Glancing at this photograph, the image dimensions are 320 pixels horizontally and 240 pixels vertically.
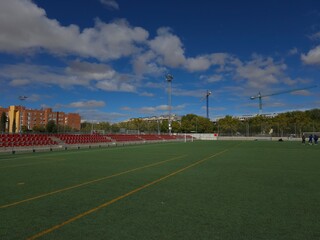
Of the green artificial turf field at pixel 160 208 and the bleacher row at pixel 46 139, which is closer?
the green artificial turf field at pixel 160 208

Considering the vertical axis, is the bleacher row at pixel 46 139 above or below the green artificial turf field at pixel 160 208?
above

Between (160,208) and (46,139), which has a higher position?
(46,139)

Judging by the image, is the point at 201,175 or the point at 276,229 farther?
the point at 201,175

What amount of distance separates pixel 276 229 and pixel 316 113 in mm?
121137

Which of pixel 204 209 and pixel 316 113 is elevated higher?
pixel 316 113

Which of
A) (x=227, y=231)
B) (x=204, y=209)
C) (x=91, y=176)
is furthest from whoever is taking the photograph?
(x=91, y=176)

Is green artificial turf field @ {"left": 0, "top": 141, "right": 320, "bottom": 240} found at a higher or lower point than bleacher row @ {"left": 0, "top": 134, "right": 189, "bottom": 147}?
lower

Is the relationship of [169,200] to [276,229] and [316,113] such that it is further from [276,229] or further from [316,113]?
[316,113]

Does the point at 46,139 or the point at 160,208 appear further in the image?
the point at 46,139

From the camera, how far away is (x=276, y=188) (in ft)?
31.0

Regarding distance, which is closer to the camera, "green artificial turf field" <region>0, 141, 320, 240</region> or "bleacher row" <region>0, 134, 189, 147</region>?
"green artificial turf field" <region>0, 141, 320, 240</region>

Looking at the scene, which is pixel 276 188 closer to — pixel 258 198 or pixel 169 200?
pixel 258 198

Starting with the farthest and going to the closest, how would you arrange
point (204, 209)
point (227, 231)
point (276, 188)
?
point (276, 188) < point (204, 209) < point (227, 231)

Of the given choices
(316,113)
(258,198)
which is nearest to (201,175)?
(258,198)
